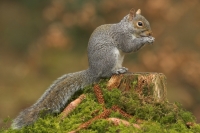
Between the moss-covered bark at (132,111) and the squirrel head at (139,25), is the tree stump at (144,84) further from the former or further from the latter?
the squirrel head at (139,25)

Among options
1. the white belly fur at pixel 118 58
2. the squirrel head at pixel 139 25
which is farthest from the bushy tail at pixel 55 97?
the squirrel head at pixel 139 25

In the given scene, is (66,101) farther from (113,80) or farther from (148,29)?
(148,29)

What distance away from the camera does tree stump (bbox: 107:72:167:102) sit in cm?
299

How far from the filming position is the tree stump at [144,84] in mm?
2988

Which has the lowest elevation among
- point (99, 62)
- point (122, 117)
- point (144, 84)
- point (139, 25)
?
point (122, 117)

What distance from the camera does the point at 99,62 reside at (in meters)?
3.39

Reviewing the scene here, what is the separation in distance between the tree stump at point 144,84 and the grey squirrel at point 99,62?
0.18m

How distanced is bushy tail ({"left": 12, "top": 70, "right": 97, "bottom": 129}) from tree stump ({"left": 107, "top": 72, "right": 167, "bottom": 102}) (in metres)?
0.21

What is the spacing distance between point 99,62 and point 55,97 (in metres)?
0.49

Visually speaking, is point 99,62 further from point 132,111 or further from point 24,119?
point 24,119

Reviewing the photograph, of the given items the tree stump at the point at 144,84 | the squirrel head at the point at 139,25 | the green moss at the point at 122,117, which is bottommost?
the green moss at the point at 122,117

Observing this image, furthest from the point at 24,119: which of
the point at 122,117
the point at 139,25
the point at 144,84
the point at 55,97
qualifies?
the point at 139,25

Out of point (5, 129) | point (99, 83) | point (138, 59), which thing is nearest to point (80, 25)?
point (138, 59)

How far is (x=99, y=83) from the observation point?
3217 mm
